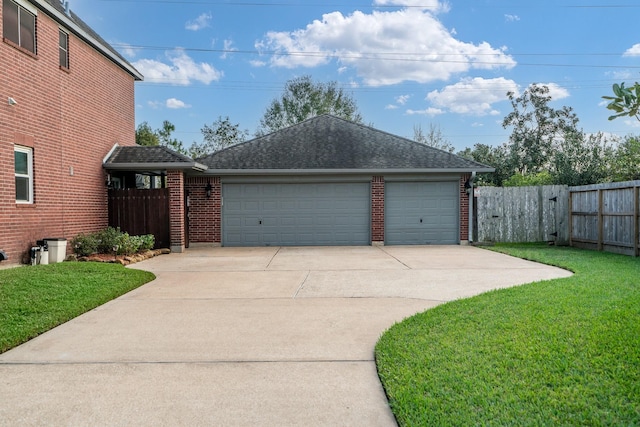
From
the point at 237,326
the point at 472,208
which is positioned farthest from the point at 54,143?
the point at 472,208

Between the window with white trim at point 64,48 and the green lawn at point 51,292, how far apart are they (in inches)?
215

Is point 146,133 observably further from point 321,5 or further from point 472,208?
point 472,208

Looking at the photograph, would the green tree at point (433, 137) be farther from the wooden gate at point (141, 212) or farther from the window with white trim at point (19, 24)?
the window with white trim at point (19, 24)

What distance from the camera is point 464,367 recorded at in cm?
363

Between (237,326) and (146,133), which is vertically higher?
(146,133)

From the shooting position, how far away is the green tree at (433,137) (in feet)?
105

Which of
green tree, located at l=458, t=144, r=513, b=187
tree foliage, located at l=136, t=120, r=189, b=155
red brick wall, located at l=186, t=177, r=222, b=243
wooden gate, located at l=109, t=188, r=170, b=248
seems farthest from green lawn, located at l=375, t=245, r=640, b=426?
tree foliage, located at l=136, t=120, r=189, b=155

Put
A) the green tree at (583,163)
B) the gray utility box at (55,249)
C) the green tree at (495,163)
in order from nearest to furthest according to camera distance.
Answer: the gray utility box at (55,249) < the green tree at (583,163) < the green tree at (495,163)

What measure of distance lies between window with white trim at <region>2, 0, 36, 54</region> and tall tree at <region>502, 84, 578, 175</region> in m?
22.4

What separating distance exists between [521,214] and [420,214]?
10.7ft

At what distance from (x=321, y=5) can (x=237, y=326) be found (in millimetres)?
16602

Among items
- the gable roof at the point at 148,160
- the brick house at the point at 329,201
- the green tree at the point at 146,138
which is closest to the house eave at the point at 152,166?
the gable roof at the point at 148,160

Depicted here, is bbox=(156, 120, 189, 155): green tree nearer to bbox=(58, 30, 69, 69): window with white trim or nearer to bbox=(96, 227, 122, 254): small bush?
bbox=(58, 30, 69, 69): window with white trim

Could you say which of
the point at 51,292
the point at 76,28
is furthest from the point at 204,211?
the point at 51,292
